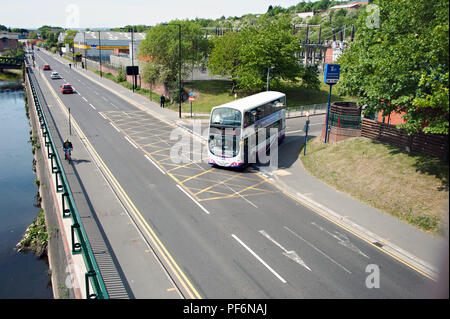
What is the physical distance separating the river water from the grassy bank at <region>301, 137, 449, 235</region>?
52.8 ft

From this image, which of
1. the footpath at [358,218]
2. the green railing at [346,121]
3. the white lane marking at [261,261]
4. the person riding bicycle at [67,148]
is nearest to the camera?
the white lane marking at [261,261]

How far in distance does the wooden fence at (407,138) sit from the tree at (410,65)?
1356 millimetres

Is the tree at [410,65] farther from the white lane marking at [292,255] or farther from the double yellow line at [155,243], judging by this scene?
the double yellow line at [155,243]

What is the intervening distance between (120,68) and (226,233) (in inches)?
2347

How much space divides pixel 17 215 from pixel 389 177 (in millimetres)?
21883

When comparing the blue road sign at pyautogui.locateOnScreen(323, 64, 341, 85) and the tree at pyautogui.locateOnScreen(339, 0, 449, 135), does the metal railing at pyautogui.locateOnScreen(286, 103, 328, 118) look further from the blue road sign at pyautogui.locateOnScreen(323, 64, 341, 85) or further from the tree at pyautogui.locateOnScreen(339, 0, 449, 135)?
the tree at pyautogui.locateOnScreen(339, 0, 449, 135)

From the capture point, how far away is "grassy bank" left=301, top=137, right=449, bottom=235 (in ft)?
53.4

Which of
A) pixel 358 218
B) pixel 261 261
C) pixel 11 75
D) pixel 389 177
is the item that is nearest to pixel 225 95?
pixel 389 177

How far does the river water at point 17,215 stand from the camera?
48.5ft

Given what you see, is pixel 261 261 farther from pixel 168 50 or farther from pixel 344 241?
pixel 168 50

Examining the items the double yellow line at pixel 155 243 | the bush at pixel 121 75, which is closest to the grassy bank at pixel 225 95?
the bush at pixel 121 75

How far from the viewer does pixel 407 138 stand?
827 inches

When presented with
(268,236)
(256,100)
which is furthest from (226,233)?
(256,100)
